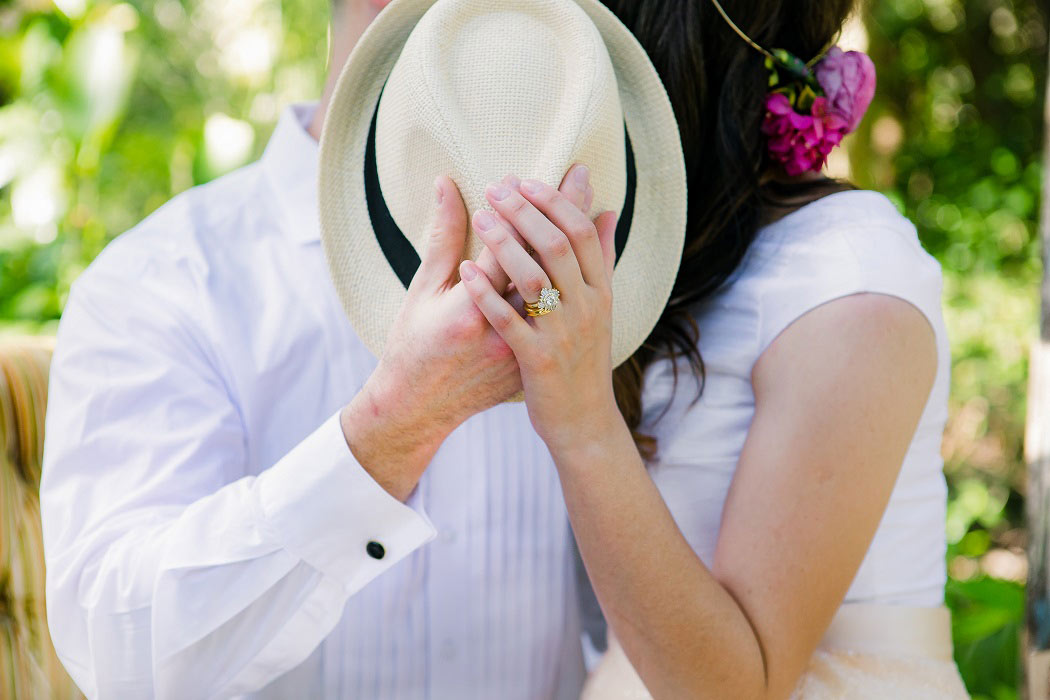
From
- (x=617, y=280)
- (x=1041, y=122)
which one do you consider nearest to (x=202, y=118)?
(x=1041, y=122)

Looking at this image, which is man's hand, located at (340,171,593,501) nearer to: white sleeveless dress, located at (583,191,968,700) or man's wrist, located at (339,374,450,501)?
man's wrist, located at (339,374,450,501)

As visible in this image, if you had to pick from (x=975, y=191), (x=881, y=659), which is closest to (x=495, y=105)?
(x=881, y=659)

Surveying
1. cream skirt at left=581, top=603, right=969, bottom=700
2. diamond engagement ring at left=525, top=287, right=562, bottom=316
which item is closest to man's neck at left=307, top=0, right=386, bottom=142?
diamond engagement ring at left=525, top=287, right=562, bottom=316

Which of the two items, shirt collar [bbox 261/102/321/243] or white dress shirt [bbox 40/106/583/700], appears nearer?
white dress shirt [bbox 40/106/583/700]

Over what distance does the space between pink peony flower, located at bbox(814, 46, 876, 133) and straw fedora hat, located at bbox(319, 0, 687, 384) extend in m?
0.39

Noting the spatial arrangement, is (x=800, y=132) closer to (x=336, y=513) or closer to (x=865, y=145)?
(x=336, y=513)

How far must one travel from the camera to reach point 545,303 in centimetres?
103

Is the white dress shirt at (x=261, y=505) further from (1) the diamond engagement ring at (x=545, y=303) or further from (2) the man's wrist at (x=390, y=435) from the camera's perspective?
(1) the diamond engagement ring at (x=545, y=303)

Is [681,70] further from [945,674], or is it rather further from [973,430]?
[973,430]

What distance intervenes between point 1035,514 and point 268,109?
4525 mm

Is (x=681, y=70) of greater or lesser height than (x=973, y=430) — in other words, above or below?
above

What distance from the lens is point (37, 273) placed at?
12.5 ft

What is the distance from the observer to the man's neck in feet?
5.60

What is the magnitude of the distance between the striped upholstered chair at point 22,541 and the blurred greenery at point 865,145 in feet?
5.42
